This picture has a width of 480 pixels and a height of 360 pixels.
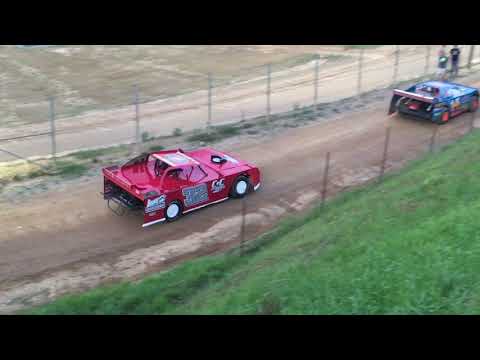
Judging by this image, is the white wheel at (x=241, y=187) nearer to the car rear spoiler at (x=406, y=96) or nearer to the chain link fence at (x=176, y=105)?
the chain link fence at (x=176, y=105)

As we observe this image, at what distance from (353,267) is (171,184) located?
6.41 meters

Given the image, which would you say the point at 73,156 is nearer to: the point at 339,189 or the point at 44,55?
the point at 339,189

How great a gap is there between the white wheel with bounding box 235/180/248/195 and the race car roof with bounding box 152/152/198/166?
1.32m

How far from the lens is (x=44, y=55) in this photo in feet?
118

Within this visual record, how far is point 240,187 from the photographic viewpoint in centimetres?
1537

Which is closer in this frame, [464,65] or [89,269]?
[89,269]

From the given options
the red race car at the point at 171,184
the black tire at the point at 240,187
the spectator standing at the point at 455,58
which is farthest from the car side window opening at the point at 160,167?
the spectator standing at the point at 455,58

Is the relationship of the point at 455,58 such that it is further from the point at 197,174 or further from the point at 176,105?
the point at 197,174

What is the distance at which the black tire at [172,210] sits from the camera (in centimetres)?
1387

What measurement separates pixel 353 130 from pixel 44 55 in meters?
21.9

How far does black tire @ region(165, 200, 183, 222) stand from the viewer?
1387 cm

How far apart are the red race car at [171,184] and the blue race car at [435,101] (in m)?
8.73

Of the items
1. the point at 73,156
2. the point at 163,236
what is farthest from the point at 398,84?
the point at 163,236

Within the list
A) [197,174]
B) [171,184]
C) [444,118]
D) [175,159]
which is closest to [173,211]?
[171,184]
